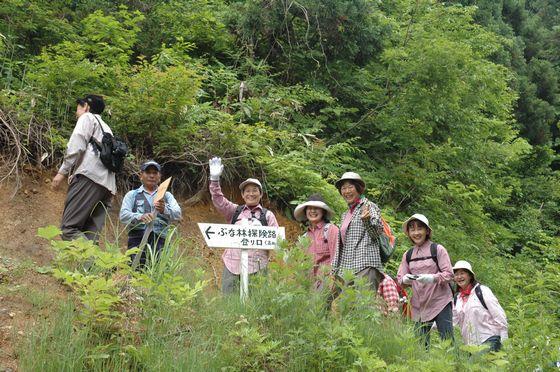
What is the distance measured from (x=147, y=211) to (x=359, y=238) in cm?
217

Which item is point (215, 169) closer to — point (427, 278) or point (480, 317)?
point (427, 278)

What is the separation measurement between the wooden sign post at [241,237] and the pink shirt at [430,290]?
4.65ft

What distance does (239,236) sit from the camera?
5684 millimetres

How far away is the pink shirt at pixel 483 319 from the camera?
590cm

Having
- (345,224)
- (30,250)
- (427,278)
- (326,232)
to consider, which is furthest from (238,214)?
(30,250)

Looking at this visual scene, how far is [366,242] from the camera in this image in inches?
233

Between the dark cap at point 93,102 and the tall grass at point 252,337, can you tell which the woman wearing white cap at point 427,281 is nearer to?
the tall grass at point 252,337

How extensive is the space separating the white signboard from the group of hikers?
0.27 meters

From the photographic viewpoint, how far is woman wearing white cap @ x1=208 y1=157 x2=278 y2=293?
6.07 m

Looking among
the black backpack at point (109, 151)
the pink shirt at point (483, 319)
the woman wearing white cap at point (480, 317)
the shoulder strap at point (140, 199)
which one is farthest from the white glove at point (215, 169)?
the pink shirt at point (483, 319)

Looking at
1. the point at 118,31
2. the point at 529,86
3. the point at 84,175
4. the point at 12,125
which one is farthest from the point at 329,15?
the point at 529,86

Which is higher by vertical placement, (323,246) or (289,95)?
(289,95)

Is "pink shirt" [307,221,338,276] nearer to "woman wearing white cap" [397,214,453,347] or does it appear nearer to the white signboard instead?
the white signboard

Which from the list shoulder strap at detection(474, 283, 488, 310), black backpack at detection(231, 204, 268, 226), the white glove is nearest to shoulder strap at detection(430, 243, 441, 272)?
shoulder strap at detection(474, 283, 488, 310)
